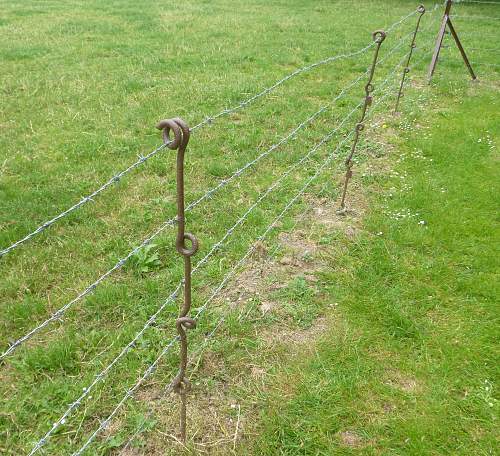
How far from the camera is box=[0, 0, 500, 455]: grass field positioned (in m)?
2.65

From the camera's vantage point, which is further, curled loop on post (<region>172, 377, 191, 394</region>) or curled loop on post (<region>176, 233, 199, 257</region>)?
curled loop on post (<region>172, 377, 191, 394</region>)

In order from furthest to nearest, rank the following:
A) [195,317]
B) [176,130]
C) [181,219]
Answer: [195,317] → [181,219] → [176,130]

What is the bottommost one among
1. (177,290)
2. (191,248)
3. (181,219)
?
(177,290)

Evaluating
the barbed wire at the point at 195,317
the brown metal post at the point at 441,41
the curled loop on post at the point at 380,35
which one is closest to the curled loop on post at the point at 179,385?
the barbed wire at the point at 195,317

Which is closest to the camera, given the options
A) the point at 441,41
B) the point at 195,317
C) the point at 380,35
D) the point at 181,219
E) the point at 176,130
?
the point at 176,130

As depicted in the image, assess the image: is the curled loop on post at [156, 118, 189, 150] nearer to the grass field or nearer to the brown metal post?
the grass field

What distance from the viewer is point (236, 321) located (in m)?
3.21

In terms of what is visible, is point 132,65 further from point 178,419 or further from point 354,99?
point 178,419

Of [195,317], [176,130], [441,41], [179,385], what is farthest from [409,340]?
[441,41]

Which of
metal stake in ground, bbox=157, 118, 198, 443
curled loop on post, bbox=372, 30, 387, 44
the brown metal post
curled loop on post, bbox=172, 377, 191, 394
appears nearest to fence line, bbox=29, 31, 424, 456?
curled loop on post, bbox=172, 377, 191, 394

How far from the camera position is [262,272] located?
12.1 feet

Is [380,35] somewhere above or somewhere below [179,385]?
above

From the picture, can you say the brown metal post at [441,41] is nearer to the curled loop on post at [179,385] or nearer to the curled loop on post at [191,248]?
the curled loop on post at [191,248]

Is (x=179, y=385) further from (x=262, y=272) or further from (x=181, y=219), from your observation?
(x=262, y=272)
